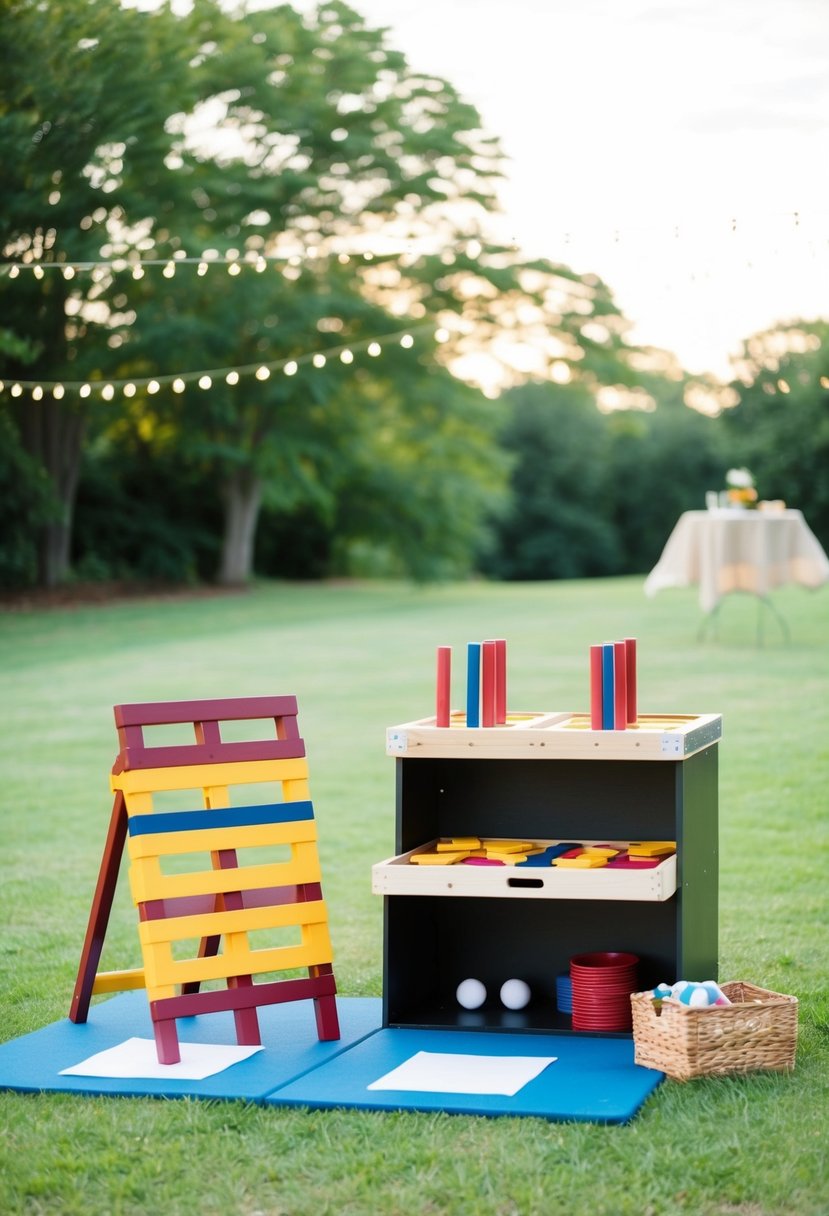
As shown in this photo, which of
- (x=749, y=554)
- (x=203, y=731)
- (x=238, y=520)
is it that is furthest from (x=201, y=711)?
(x=238, y=520)

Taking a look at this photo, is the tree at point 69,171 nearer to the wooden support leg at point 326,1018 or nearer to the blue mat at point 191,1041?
the blue mat at point 191,1041

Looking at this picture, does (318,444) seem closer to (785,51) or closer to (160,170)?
(160,170)

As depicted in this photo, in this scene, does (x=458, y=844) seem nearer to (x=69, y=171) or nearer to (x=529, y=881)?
(x=529, y=881)

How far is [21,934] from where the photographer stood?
4.74 m

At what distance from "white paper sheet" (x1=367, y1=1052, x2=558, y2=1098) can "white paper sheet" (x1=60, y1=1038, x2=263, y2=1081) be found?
15.4 inches

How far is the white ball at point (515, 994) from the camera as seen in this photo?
3891 millimetres

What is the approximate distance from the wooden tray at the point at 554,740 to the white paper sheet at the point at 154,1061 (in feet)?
2.63

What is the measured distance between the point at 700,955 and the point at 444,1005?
69cm

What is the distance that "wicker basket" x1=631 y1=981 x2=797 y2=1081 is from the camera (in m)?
3.24

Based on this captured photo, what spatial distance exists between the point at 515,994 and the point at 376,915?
114cm

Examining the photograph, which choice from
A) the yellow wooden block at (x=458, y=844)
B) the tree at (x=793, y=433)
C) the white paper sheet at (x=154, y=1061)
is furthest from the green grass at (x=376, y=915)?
the tree at (x=793, y=433)

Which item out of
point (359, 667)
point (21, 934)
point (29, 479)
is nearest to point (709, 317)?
point (359, 667)

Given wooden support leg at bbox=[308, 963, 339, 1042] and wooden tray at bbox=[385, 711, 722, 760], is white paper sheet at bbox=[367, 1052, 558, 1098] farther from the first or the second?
wooden tray at bbox=[385, 711, 722, 760]

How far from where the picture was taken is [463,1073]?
3.32 metres
